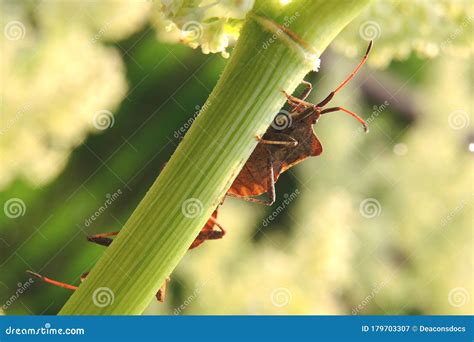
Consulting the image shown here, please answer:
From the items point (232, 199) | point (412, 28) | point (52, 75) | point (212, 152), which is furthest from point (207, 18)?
point (232, 199)

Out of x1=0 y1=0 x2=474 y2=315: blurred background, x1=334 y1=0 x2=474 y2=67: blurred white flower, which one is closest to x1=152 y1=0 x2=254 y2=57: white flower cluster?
x1=0 y1=0 x2=474 y2=315: blurred background

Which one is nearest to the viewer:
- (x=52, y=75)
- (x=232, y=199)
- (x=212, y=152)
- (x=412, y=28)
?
(x=212, y=152)

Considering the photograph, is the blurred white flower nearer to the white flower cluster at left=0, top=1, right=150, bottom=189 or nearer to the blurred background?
the blurred background

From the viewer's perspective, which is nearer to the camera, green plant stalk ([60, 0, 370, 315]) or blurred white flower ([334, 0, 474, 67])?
green plant stalk ([60, 0, 370, 315])

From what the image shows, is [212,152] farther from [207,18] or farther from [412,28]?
[412,28]

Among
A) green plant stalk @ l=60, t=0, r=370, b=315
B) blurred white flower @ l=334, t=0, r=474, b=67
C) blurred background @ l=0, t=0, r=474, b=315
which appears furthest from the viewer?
blurred background @ l=0, t=0, r=474, b=315

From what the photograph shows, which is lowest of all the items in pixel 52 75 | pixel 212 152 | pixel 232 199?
pixel 212 152

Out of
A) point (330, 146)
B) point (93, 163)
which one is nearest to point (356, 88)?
point (330, 146)
